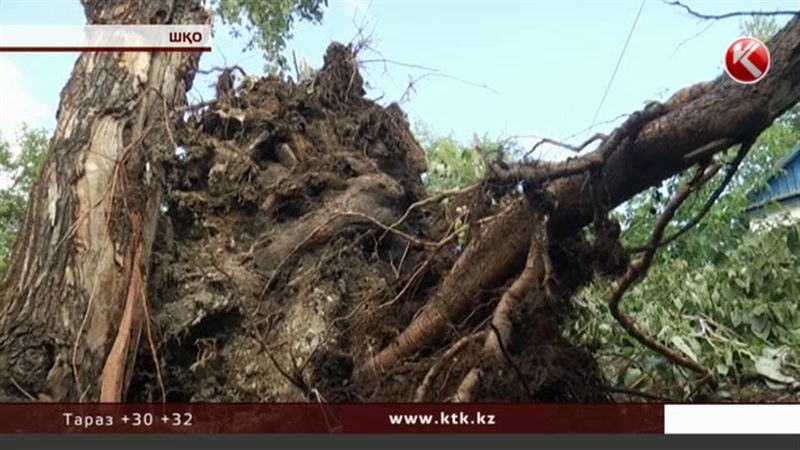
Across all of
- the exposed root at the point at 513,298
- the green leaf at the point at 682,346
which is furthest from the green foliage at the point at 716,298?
the exposed root at the point at 513,298

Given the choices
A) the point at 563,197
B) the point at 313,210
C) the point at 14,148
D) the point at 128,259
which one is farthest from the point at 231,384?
the point at 563,197

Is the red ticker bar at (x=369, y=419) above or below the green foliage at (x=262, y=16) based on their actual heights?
below

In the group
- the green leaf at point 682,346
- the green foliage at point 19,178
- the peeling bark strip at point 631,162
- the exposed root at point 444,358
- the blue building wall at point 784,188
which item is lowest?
the exposed root at point 444,358

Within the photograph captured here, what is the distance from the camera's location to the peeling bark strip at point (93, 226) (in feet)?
4.59

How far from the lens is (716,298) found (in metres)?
1.67

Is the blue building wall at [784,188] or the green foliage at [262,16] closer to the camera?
the blue building wall at [784,188]

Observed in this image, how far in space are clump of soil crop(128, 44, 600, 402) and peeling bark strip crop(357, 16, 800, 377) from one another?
50 mm

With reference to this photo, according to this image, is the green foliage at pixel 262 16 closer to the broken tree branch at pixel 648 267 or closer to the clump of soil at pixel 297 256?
the clump of soil at pixel 297 256

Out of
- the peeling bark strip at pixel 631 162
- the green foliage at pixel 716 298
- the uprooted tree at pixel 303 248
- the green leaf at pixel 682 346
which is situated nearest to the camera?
the peeling bark strip at pixel 631 162

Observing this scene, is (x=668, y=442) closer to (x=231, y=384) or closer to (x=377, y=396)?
(x=377, y=396)

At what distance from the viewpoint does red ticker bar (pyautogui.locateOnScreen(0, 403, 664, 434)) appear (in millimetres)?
1256

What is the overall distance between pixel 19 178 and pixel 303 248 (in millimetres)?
559

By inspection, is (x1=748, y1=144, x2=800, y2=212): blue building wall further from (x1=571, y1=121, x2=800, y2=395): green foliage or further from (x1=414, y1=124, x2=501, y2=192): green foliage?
(x1=414, y1=124, x2=501, y2=192): green foliage

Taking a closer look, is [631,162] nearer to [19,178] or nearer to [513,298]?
[513,298]
